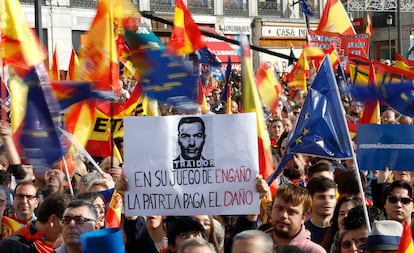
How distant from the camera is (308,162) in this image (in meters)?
10.2

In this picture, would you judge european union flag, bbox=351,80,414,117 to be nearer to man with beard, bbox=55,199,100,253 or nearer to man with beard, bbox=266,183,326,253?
man with beard, bbox=266,183,326,253

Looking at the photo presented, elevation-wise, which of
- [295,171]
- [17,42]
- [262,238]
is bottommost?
[295,171]

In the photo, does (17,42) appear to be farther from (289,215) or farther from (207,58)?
(207,58)

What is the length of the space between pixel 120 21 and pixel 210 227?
258cm

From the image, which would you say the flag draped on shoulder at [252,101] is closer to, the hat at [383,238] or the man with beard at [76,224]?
the man with beard at [76,224]

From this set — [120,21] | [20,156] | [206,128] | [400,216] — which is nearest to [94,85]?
[120,21]

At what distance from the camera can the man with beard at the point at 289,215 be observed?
6160 millimetres

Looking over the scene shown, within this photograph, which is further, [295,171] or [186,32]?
[186,32]

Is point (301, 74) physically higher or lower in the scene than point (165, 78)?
lower

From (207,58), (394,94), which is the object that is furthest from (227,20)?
(394,94)

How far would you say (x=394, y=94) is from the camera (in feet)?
29.9

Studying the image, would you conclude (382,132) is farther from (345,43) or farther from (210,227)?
(345,43)

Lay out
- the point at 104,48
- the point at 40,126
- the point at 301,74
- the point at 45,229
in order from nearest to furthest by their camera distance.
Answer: the point at 45,229
the point at 40,126
the point at 104,48
the point at 301,74

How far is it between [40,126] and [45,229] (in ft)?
2.59
